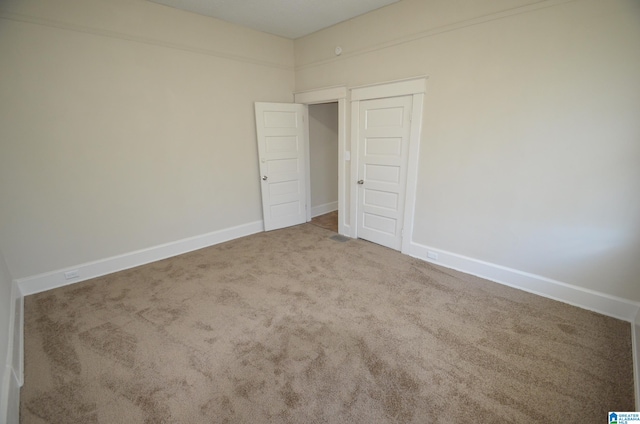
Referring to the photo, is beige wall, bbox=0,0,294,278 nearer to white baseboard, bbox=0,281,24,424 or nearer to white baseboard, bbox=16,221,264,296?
white baseboard, bbox=16,221,264,296

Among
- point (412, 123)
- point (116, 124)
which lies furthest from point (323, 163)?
point (116, 124)

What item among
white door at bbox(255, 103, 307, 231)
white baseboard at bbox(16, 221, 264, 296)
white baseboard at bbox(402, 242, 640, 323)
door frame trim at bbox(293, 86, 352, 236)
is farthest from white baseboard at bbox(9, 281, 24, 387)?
white baseboard at bbox(402, 242, 640, 323)

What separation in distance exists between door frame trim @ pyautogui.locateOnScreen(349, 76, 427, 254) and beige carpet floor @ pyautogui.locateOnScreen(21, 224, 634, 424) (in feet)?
2.48

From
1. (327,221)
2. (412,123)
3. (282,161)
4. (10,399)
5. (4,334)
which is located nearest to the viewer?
(10,399)

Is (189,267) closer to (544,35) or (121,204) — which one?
(121,204)

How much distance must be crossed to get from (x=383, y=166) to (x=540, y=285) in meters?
2.13

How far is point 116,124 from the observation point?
3051mm

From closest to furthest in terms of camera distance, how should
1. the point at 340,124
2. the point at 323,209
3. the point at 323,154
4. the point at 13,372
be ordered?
the point at 13,372 < the point at 340,124 < the point at 323,154 < the point at 323,209

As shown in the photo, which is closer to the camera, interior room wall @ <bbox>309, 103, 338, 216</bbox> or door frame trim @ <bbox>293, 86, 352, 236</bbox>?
door frame trim @ <bbox>293, 86, 352, 236</bbox>

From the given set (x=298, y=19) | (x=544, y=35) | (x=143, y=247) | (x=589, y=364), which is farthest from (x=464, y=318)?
(x=298, y=19)

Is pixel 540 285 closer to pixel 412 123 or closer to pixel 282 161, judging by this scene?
pixel 412 123

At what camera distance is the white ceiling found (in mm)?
3115

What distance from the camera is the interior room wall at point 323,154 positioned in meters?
5.06

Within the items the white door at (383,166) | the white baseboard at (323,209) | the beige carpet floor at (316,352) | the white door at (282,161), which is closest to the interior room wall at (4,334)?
the beige carpet floor at (316,352)
